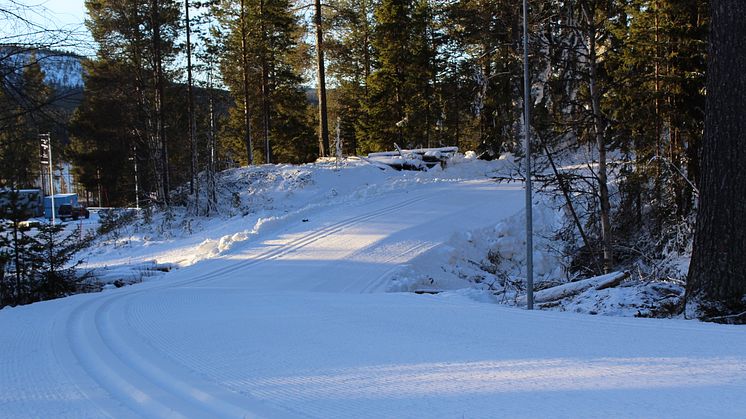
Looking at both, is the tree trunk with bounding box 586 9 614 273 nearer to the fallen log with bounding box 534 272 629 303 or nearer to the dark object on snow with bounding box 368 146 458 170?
the fallen log with bounding box 534 272 629 303

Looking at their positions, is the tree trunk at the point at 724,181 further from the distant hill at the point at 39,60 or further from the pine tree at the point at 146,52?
the pine tree at the point at 146,52

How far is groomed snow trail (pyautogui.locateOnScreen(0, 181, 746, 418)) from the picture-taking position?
3434 mm

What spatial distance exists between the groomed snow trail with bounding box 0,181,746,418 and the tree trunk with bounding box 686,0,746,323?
39.8 inches

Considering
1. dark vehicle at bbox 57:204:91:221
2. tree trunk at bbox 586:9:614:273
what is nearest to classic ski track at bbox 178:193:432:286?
tree trunk at bbox 586:9:614:273

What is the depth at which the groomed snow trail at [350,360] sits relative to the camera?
343 centimetres

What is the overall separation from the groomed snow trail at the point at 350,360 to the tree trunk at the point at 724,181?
1010 millimetres

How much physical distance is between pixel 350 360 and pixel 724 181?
5.12m

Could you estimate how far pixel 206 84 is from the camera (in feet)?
84.9

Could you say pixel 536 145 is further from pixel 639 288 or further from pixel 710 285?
pixel 710 285

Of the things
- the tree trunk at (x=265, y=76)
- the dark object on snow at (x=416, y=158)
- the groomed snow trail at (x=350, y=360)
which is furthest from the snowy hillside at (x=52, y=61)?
the tree trunk at (x=265, y=76)

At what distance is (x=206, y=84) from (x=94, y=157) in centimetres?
2208

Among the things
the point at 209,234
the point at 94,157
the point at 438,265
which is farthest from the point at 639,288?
the point at 94,157

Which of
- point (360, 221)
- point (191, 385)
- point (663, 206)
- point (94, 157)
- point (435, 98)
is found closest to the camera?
point (191, 385)

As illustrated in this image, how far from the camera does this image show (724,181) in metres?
6.51
